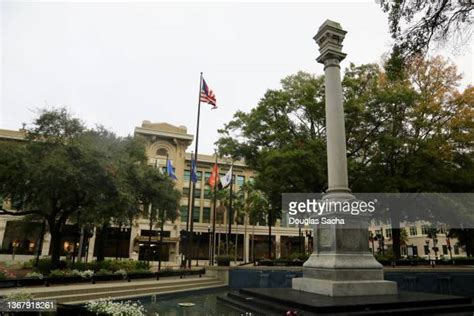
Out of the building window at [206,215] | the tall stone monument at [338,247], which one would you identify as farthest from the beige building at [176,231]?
the tall stone monument at [338,247]

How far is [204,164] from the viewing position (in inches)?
2207

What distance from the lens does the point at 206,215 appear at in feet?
180

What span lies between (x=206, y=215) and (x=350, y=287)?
45957 mm

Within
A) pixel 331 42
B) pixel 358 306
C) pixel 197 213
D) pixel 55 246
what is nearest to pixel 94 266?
pixel 55 246

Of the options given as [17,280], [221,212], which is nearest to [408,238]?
[221,212]

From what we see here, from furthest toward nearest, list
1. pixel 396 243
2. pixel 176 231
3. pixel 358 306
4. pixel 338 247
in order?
1. pixel 176 231
2. pixel 396 243
3. pixel 338 247
4. pixel 358 306

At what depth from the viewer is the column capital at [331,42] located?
43.8 feet

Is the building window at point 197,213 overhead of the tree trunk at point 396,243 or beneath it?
overhead

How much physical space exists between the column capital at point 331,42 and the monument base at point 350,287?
8492 mm

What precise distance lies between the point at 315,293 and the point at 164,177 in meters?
17.0

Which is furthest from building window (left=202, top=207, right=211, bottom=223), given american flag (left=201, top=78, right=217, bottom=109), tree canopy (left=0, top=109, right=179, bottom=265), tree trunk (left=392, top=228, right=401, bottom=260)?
tree trunk (left=392, top=228, right=401, bottom=260)

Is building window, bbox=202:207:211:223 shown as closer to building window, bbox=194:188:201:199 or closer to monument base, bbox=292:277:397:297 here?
building window, bbox=194:188:201:199

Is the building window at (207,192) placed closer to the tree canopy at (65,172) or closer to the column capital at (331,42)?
the tree canopy at (65,172)

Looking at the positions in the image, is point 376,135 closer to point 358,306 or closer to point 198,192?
point 358,306
